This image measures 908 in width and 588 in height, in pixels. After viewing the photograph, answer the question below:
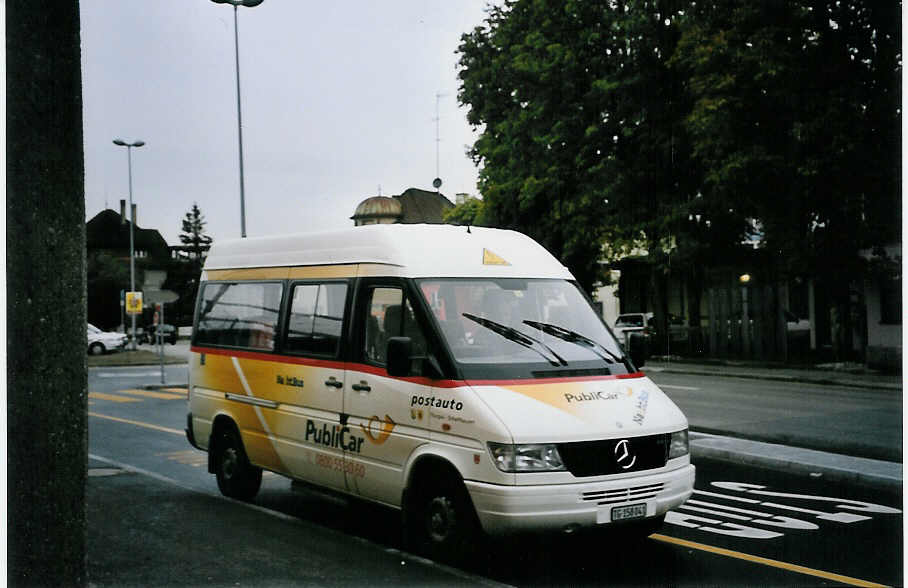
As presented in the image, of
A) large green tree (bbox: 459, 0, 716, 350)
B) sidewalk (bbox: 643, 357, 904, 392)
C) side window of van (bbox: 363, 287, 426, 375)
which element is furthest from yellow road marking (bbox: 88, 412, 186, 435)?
large green tree (bbox: 459, 0, 716, 350)

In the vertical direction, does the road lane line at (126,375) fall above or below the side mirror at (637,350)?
below

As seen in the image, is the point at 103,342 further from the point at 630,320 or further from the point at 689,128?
the point at 689,128

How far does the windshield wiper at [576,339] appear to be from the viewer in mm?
7629

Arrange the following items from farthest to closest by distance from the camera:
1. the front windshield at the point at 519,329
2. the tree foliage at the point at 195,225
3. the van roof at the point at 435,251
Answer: the tree foliage at the point at 195,225 < the van roof at the point at 435,251 < the front windshield at the point at 519,329

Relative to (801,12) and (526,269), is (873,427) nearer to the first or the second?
(526,269)

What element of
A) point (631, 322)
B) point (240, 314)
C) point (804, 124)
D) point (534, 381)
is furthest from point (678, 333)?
point (534, 381)

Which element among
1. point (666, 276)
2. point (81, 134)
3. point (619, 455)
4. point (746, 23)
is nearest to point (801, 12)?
point (746, 23)

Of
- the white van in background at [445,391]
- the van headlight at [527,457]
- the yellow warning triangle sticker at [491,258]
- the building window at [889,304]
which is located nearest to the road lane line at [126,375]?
the building window at [889,304]

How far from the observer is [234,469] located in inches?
381

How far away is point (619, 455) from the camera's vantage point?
684 centimetres

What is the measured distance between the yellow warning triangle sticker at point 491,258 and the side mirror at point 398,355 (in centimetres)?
114

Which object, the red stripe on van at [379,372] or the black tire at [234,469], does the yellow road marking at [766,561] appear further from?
the black tire at [234,469]

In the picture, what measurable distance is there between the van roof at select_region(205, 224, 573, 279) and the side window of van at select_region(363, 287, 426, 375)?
8.8 inches

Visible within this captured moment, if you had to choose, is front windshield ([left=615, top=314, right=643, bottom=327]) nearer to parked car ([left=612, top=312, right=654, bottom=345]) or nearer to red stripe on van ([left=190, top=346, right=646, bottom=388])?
parked car ([left=612, top=312, right=654, bottom=345])
